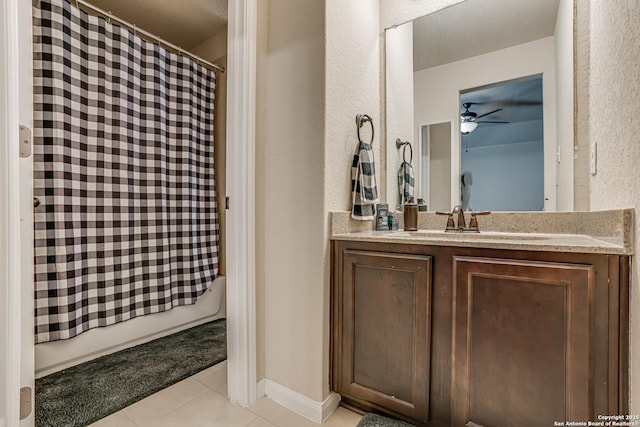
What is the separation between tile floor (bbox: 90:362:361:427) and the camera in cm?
135

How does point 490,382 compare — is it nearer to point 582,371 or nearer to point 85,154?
point 582,371

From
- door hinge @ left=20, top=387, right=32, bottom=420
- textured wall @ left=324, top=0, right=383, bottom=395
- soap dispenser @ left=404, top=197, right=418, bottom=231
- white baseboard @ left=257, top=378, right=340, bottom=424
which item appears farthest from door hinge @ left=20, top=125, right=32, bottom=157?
soap dispenser @ left=404, top=197, right=418, bottom=231

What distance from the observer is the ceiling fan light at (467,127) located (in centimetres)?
172

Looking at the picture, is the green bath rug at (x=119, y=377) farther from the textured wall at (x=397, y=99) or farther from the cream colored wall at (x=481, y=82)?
the cream colored wall at (x=481, y=82)

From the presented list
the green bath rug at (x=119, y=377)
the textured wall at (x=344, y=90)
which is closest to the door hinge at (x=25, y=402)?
the green bath rug at (x=119, y=377)

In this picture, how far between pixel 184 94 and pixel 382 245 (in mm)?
2045

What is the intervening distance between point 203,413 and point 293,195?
3.54 feet

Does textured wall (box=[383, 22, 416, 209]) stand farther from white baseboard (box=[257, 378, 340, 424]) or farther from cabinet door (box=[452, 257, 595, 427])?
white baseboard (box=[257, 378, 340, 424])

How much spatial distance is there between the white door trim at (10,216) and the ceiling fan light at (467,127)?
6.41ft

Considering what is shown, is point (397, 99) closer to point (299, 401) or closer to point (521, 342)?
point (521, 342)

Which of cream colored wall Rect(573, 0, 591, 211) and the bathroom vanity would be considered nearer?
the bathroom vanity

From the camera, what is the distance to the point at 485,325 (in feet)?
3.52

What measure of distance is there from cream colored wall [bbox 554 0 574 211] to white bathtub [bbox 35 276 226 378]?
7.95 feet

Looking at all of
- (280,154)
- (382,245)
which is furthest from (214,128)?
(382,245)
